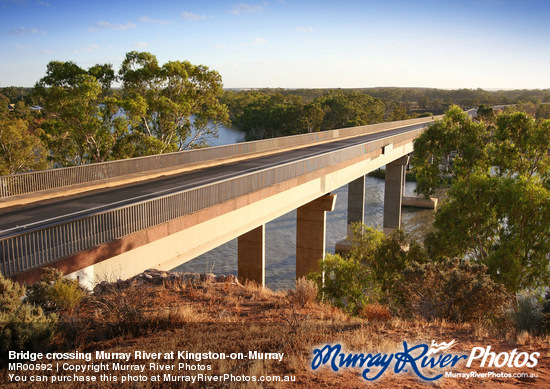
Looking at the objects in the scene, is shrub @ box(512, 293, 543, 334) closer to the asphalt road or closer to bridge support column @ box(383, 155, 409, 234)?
the asphalt road

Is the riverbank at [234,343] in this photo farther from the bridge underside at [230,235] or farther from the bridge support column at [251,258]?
the bridge support column at [251,258]

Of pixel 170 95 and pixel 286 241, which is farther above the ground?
pixel 170 95

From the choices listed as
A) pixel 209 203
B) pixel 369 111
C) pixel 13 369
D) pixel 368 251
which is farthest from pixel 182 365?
pixel 369 111

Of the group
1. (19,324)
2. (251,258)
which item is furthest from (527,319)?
(251,258)

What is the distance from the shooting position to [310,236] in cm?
2619

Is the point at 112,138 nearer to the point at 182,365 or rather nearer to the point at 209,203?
the point at 209,203

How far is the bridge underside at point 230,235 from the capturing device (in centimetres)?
1086

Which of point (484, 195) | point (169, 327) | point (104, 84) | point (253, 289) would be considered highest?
point (104, 84)

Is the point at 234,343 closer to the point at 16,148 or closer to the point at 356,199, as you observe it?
the point at 16,148

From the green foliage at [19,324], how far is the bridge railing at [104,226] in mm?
718

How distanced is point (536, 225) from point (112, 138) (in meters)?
24.9

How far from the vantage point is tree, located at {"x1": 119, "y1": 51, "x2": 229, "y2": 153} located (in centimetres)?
3278

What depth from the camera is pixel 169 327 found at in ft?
31.3

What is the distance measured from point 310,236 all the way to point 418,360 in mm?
Result: 18473
